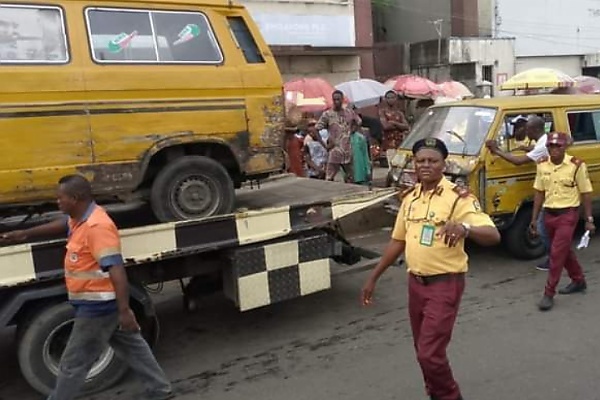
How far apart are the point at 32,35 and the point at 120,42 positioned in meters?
0.63

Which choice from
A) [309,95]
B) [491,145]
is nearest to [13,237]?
[491,145]

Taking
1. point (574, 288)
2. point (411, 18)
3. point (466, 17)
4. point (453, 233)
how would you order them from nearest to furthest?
point (453, 233), point (574, 288), point (466, 17), point (411, 18)

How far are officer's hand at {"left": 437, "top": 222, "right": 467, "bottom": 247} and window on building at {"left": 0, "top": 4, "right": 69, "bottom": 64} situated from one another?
3.12 metres

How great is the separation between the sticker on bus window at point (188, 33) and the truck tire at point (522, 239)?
405cm

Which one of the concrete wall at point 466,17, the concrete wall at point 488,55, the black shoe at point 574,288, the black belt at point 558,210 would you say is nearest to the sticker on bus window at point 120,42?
the black belt at point 558,210

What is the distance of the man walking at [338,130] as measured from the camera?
890 cm

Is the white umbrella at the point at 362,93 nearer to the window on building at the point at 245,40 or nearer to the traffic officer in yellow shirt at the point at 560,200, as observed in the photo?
the traffic officer in yellow shirt at the point at 560,200

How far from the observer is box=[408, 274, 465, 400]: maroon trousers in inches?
133

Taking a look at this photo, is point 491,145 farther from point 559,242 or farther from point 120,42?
point 120,42

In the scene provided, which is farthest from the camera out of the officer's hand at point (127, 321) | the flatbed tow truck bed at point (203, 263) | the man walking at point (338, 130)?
the man walking at point (338, 130)

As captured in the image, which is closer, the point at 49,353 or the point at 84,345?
the point at 84,345

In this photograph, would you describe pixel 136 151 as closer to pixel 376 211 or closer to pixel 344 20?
pixel 376 211

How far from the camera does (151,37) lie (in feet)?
16.8

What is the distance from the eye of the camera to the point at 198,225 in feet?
15.5
